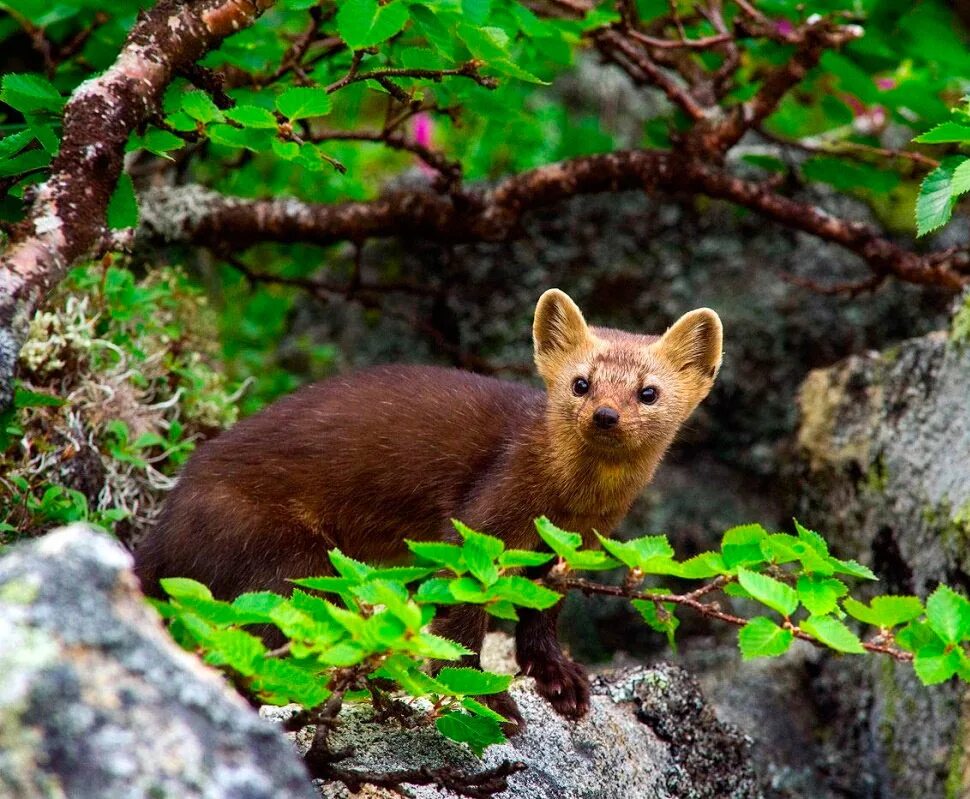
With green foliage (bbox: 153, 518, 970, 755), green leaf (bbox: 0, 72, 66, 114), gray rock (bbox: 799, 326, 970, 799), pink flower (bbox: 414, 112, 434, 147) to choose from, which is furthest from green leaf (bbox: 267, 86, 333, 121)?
pink flower (bbox: 414, 112, 434, 147)

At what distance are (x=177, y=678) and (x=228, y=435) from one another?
263 cm

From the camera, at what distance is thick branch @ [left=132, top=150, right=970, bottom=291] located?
6.16 m

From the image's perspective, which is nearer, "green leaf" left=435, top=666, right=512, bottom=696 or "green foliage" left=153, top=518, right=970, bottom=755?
"green foliage" left=153, top=518, right=970, bottom=755

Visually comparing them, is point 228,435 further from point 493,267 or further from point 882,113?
point 882,113

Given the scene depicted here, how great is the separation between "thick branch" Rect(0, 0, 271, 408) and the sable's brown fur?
121 cm

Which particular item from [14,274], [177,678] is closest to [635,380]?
[14,274]

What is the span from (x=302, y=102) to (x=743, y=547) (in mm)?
1859

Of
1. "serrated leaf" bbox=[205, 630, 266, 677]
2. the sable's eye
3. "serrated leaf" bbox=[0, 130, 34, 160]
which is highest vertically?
"serrated leaf" bbox=[0, 130, 34, 160]

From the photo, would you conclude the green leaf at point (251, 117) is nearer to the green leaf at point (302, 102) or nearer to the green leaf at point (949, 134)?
the green leaf at point (302, 102)

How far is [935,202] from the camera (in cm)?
389

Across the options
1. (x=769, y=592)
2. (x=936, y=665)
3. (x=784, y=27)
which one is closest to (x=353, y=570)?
(x=769, y=592)

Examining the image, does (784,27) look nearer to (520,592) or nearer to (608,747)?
(608,747)

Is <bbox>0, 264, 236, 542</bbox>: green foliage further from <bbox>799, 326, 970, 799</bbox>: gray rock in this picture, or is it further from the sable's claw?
<bbox>799, 326, 970, 799</bbox>: gray rock

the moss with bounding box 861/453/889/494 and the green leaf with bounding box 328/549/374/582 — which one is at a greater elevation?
the green leaf with bounding box 328/549/374/582
